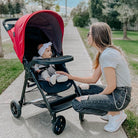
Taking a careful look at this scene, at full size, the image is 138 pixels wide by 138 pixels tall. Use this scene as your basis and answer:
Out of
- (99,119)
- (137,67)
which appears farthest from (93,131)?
(137,67)

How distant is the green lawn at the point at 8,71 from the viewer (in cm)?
459

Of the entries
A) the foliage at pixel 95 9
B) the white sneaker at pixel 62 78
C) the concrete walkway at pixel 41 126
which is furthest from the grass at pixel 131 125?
the foliage at pixel 95 9

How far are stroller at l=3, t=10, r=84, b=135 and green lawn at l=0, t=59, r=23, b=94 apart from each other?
1448 mm

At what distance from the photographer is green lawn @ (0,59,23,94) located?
4590mm

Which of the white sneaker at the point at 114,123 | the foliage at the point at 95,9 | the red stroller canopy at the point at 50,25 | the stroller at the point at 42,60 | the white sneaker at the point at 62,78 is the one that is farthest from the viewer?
the foliage at the point at 95,9

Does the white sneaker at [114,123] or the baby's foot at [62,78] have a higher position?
the baby's foot at [62,78]

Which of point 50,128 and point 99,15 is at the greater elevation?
point 50,128

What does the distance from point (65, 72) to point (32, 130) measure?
39.8 inches

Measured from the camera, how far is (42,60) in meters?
2.42

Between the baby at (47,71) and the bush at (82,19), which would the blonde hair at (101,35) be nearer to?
the baby at (47,71)

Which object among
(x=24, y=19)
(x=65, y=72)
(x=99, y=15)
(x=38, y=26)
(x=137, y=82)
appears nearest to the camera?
(x=24, y=19)

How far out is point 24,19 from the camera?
2674 millimetres

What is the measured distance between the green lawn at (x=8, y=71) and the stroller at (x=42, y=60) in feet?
4.75

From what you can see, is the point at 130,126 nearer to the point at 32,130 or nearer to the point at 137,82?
the point at 32,130
